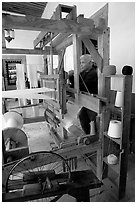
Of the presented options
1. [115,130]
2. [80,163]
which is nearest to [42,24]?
[115,130]

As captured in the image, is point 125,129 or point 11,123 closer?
point 125,129

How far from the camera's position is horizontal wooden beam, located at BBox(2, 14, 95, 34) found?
967 millimetres

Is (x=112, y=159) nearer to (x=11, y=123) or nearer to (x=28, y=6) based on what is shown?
(x=11, y=123)

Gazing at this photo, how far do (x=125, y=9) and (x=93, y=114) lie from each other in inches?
50.7

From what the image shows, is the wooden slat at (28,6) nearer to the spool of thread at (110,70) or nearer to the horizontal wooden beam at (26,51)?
the horizontal wooden beam at (26,51)

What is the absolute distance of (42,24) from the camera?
1.03 m

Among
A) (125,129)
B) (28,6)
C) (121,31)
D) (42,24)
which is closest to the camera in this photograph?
(42,24)

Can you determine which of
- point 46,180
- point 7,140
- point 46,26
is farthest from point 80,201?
point 46,26

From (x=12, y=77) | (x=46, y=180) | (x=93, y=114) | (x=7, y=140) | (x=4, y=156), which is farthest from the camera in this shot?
(x=12, y=77)

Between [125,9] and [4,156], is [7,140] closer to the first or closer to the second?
[4,156]

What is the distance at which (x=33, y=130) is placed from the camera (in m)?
3.04

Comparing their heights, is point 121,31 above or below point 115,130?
above

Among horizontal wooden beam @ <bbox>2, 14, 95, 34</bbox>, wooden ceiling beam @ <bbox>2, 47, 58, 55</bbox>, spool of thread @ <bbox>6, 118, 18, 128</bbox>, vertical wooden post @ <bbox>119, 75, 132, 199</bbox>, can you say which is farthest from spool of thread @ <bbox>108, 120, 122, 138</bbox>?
wooden ceiling beam @ <bbox>2, 47, 58, 55</bbox>

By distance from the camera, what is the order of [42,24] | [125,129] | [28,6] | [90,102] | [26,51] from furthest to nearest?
[28,6], [26,51], [90,102], [125,129], [42,24]
